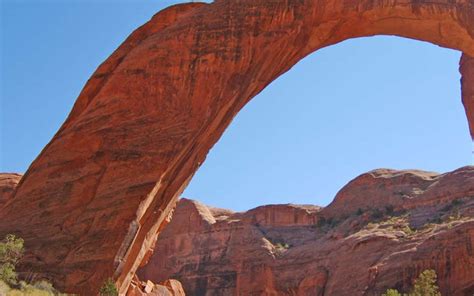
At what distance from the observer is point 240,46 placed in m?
21.8

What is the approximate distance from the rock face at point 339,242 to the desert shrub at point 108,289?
25.4 m

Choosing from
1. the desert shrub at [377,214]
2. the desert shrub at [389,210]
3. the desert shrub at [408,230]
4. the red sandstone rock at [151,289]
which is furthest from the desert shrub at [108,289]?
the desert shrub at [389,210]

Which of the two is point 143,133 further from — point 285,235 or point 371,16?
point 285,235

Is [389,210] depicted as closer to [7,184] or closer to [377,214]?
[377,214]

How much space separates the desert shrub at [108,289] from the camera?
16750 mm

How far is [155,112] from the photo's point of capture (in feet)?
67.5

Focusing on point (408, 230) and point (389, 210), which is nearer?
point (408, 230)

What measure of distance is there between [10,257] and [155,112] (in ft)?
20.9

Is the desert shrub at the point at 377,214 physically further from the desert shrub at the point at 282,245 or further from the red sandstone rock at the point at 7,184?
the red sandstone rock at the point at 7,184

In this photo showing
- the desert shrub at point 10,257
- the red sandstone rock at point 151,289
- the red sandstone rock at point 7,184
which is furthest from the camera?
the red sandstone rock at point 7,184

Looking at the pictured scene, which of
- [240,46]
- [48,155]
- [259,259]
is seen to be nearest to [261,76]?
[240,46]

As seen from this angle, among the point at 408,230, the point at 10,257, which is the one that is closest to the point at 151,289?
the point at 10,257

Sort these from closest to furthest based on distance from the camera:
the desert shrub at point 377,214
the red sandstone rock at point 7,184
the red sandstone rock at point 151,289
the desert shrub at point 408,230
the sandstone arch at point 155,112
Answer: the sandstone arch at point 155,112
the red sandstone rock at point 151,289
the red sandstone rock at point 7,184
the desert shrub at point 408,230
the desert shrub at point 377,214

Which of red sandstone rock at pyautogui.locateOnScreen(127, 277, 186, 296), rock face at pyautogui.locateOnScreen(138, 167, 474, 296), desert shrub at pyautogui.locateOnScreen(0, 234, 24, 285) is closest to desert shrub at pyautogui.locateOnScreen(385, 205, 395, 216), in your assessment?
rock face at pyautogui.locateOnScreen(138, 167, 474, 296)
